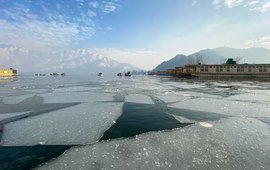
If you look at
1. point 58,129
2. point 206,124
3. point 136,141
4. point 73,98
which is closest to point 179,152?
point 136,141

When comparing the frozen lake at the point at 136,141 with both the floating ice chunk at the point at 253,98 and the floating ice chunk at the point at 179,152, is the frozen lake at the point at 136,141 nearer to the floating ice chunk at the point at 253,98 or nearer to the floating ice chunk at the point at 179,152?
the floating ice chunk at the point at 179,152

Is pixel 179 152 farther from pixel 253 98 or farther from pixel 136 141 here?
pixel 253 98

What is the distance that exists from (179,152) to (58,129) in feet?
19.7

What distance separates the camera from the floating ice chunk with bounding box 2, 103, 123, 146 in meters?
7.83

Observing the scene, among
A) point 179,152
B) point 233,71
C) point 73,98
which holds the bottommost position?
point 179,152

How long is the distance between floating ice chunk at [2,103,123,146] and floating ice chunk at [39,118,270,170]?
133cm

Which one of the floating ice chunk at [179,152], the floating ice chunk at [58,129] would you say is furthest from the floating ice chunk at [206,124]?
the floating ice chunk at [58,129]

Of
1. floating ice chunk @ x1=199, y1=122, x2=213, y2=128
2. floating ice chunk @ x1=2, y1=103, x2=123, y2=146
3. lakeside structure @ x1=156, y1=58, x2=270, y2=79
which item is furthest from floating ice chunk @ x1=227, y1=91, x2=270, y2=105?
lakeside structure @ x1=156, y1=58, x2=270, y2=79

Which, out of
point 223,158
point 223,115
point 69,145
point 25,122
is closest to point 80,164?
point 69,145

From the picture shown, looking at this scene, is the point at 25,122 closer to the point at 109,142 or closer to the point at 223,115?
the point at 109,142

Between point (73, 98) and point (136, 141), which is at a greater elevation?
point (73, 98)

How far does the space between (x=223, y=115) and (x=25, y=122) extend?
1204 centimetres

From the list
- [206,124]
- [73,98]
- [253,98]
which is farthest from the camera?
[73,98]

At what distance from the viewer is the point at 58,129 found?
9.21 meters
